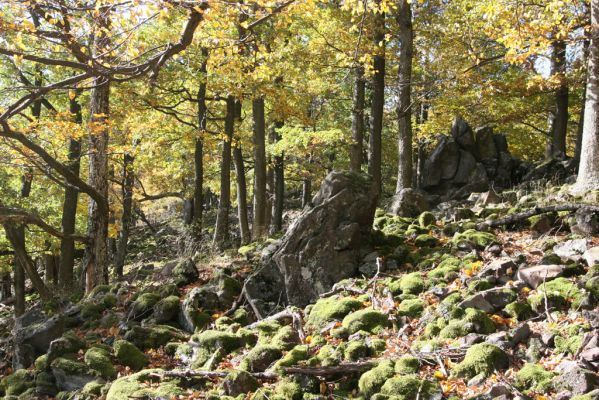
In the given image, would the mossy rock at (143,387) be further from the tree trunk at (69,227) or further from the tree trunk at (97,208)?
the tree trunk at (69,227)

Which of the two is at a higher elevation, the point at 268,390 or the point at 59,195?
the point at 59,195

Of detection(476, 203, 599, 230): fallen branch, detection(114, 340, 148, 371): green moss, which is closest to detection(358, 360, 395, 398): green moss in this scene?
detection(114, 340, 148, 371): green moss

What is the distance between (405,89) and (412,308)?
8.37 m

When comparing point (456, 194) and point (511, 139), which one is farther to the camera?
point (511, 139)

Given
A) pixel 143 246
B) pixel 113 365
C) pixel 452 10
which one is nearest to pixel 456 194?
pixel 452 10

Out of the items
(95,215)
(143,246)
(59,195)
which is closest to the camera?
(95,215)

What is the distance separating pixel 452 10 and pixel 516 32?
7.95 meters

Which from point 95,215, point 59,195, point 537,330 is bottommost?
point 537,330

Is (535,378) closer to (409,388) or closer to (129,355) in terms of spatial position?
(409,388)

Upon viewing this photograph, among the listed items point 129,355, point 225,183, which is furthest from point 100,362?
point 225,183

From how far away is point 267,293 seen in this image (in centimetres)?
837

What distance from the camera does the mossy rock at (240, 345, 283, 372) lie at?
19.5ft

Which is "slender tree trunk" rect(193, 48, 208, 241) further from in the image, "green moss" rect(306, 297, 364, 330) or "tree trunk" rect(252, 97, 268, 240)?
"green moss" rect(306, 297, 364, 330)

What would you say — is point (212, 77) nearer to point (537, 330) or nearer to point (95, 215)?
point (95, 215)
